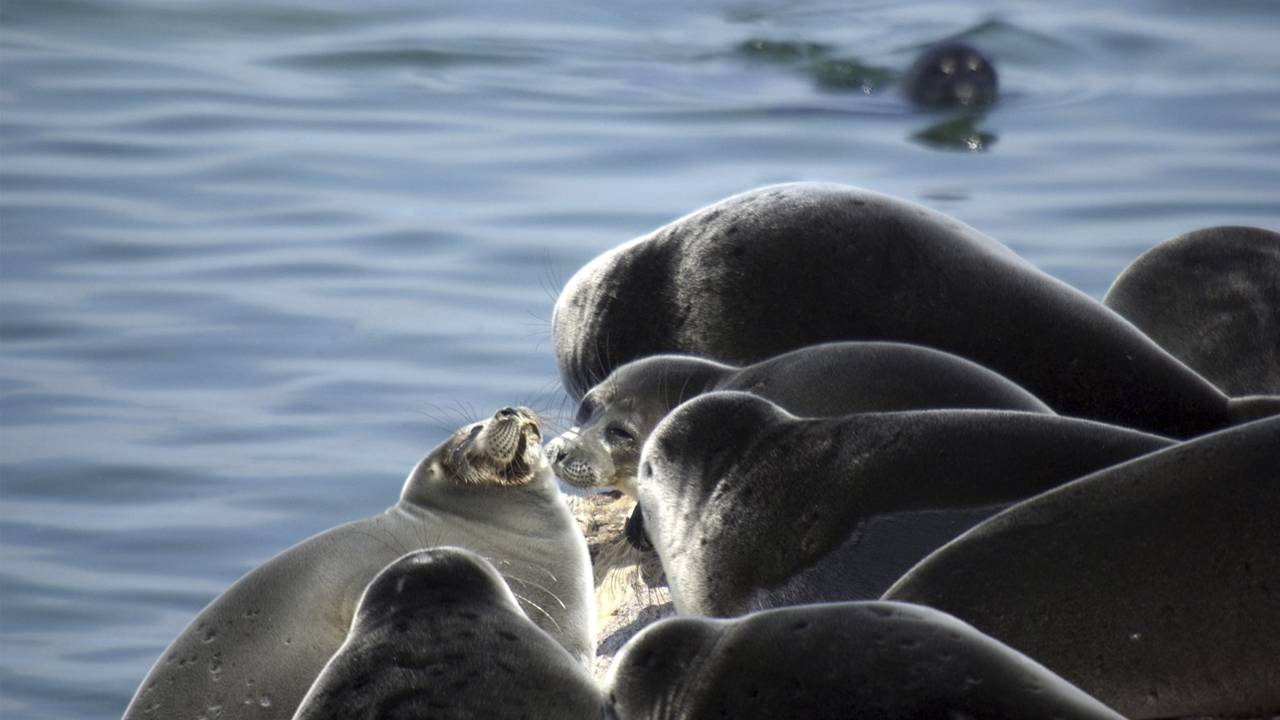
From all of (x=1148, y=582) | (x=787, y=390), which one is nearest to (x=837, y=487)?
(x=1148, y=582)

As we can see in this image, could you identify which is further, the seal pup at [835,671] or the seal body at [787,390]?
the seal body at [787,390]

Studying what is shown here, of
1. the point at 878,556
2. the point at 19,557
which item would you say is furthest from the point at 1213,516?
the point at 19,557

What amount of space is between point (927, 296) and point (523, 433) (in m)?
0.93

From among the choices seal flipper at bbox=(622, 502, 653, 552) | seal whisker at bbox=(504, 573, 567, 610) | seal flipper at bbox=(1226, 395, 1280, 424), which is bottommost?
seal flipper at bbox=(622, 502, 653, 552)

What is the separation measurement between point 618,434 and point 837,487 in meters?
1.18

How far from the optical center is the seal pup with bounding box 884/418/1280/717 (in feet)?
7.63

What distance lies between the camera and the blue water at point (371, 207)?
8.61m

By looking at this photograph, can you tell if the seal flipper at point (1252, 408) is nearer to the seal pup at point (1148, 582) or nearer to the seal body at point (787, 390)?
the seal body at point (787, 390)

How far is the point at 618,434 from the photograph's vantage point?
387cm

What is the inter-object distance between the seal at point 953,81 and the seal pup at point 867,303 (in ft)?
35.9

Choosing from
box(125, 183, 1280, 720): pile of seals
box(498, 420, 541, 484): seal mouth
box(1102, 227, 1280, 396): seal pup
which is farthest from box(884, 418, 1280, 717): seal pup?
box(1102, 227, 1280, 396): seal pup

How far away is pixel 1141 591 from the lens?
2.36 meters

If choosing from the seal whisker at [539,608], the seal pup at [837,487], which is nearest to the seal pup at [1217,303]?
the seal pup at [837,487]

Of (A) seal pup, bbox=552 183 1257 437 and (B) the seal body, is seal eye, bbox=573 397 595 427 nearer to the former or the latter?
(B) the seal body
